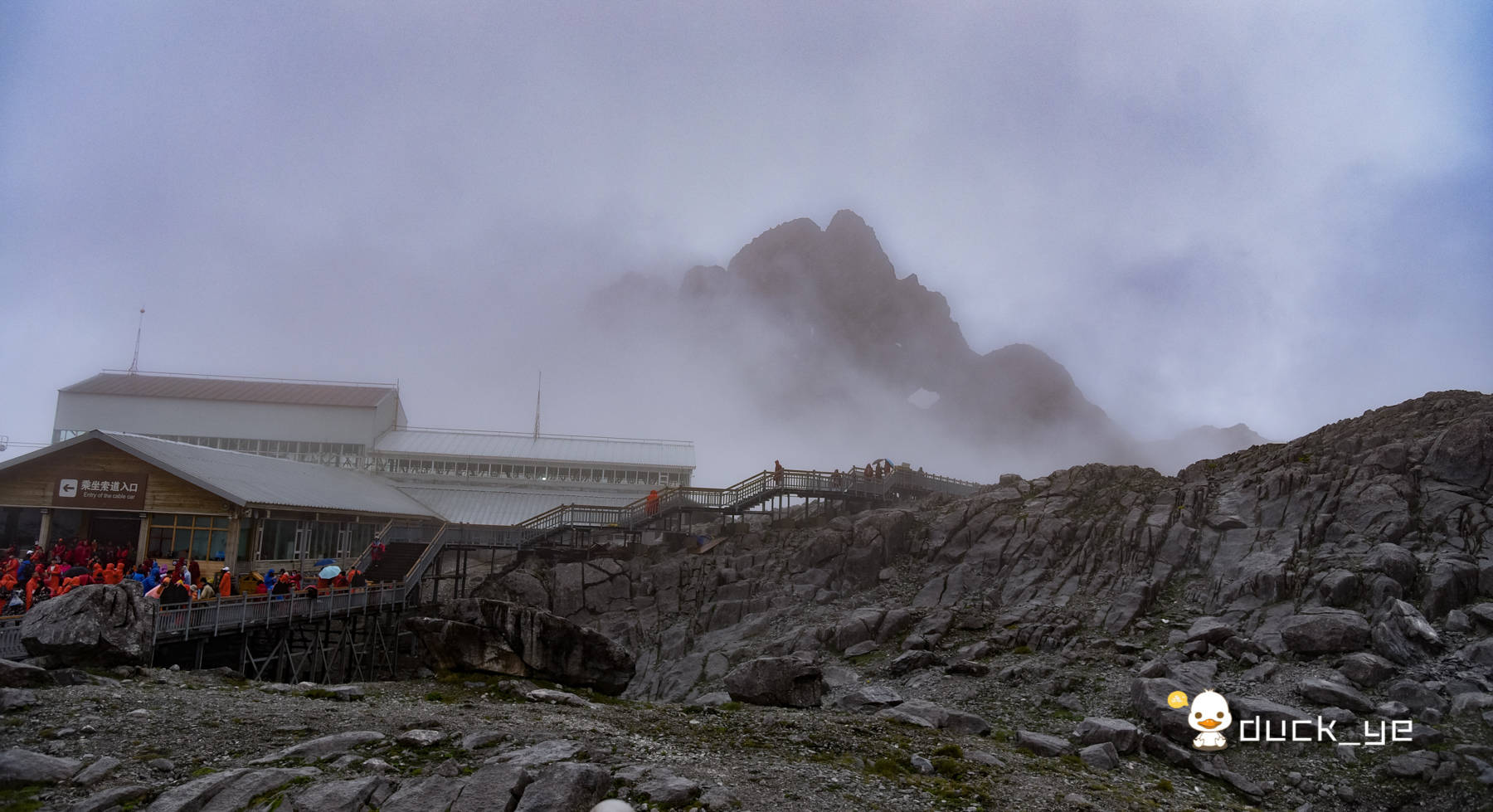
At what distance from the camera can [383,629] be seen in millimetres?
40156

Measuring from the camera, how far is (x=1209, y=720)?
769 inches

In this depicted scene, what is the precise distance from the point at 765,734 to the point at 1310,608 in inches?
710

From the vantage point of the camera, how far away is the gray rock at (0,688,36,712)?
1576cm

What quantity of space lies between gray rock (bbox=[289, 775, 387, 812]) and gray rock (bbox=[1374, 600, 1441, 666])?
24133 millimetres

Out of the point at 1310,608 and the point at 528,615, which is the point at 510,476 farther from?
the point at 1310,608

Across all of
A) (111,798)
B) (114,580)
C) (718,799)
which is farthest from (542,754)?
(114,580)

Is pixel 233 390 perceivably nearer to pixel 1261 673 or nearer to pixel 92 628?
pixel 92 628

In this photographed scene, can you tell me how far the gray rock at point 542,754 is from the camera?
14289 millimetres

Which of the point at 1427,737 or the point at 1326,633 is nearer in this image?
the point at 1427,737

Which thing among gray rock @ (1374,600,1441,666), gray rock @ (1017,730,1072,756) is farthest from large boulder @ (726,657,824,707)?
gray rock @ (1374,600,1441,666)

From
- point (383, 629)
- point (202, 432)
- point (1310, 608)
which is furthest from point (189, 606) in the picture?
point (202, 432)

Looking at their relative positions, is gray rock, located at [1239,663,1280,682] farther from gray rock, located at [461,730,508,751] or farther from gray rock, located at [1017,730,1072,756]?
gray rock, located at [461,730,508,751]

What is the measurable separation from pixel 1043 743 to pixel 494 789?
12101 mm

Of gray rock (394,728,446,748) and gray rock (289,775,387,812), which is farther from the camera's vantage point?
gray rock (394,728,446,748)
